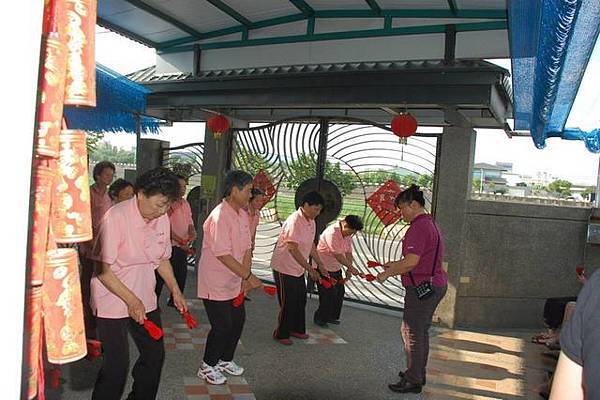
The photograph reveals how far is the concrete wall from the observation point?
6727 mm

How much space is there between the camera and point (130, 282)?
291 centimetres

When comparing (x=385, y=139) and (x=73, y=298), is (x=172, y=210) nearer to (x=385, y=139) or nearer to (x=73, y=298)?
(x=385, y=139)

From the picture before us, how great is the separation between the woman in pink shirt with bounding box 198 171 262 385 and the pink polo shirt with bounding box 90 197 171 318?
0.82 m

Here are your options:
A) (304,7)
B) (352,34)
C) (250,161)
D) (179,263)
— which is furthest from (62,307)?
A: (250,161)

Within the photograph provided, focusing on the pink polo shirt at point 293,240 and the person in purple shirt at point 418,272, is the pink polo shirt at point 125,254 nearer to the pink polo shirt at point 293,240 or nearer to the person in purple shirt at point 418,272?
the person in purple shirt at point 418,272

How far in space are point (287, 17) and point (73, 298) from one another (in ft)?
21.2

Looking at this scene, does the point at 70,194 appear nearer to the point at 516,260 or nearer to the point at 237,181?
the point at 237,181

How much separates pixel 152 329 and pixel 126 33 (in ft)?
18.8

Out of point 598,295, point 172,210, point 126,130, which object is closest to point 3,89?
point 598,295

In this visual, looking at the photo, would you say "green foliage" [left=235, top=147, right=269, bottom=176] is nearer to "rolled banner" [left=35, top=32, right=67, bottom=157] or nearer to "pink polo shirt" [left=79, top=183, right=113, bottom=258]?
"pink polo shirt" [left=79, top=183, right=113, bottom=258]

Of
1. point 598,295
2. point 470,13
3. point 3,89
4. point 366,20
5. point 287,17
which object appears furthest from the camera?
point 287,17

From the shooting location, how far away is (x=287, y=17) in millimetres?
6922

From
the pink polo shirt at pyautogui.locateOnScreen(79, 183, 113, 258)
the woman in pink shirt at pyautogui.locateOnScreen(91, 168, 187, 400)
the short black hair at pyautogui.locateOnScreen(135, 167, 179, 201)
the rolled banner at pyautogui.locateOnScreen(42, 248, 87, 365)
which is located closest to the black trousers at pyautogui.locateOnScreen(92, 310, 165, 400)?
the woman in pink shirt at pyautogui.locateOnScreen(91, 168, 187, 400)

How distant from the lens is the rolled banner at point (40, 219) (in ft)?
2.99
